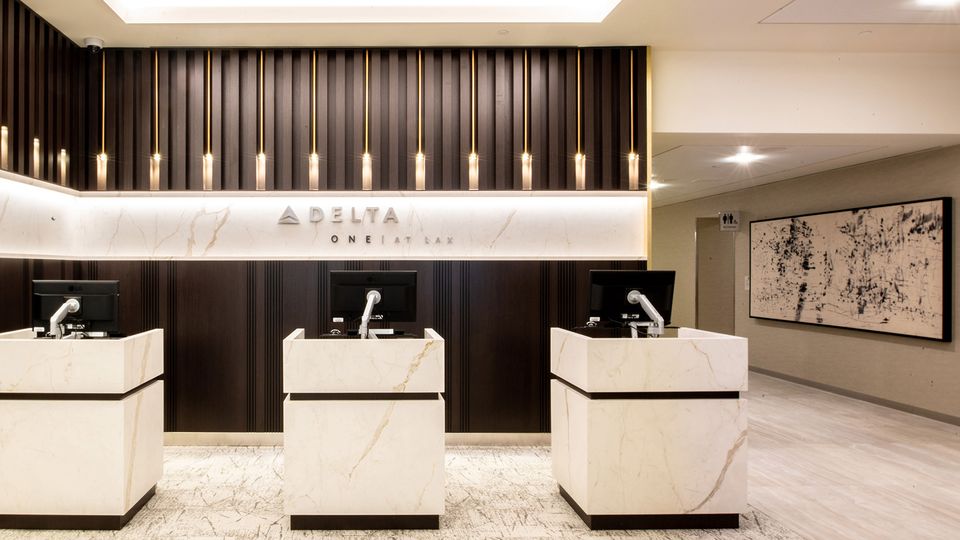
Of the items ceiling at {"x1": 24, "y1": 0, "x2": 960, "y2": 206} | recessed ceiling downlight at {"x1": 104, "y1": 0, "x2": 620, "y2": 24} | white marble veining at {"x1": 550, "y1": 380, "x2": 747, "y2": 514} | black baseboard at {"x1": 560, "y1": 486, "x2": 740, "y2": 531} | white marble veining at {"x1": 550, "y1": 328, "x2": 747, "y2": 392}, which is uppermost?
recessed ceiling downlight at {"x1": 104, "y1": 0, "x2": 620, "y2": 24}

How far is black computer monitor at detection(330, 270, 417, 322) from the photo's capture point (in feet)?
13.5

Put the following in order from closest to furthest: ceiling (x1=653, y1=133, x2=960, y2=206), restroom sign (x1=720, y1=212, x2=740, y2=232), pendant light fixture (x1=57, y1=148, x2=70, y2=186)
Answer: pendant light fixture (x1=57, y1=148, x2=70, y2=186) < ceiling (x1=653, y1=133, x2=960, y2=206) < restroom sign (x1=720, y1=212, x2=740, y2=232)

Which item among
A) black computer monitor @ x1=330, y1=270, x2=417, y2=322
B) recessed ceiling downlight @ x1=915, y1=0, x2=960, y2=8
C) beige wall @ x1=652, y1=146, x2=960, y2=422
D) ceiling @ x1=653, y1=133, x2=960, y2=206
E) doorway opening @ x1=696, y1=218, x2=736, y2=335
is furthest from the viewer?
doorway opening @ x1=696, y1=218, x2=736, y2=335

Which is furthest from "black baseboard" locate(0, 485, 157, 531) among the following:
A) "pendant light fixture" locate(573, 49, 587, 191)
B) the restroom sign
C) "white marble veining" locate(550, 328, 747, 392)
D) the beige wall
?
the restroom sign

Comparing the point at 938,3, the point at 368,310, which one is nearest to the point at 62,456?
the point at 368,310

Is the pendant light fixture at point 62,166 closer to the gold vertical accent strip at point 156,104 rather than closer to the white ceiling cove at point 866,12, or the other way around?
the gold vertical accent strip at point 156,104

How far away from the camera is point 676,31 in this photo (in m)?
5.36

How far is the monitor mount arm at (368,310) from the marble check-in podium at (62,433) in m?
1.45

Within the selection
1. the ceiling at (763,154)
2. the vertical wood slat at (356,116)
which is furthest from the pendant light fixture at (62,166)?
the ceiling at (763,154)

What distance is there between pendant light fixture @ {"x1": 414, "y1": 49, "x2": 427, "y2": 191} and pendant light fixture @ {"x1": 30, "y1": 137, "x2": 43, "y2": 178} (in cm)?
324

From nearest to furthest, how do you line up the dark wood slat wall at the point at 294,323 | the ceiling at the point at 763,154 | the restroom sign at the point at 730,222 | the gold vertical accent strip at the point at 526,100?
the dark wood slat wall at the point at 294,323
the gold vertical accent strip at the point at 526,100
the ceiling at the point at 763,154
the restroom sign at the point at 730,222

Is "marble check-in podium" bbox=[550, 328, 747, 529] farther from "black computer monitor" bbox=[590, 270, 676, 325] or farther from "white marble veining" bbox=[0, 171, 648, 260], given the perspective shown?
"white marble veining" bbox=[0, 171, 648, 260]

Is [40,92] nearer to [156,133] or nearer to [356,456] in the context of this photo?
[156,133]

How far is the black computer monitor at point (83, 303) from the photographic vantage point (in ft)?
12.9
